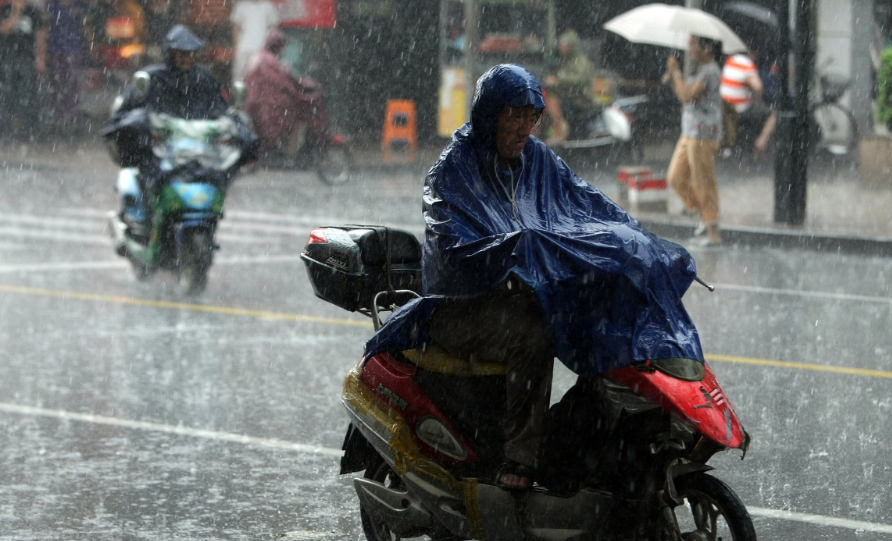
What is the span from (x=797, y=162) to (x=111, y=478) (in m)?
10.8

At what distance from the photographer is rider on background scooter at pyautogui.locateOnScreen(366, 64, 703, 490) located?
13.9 ft

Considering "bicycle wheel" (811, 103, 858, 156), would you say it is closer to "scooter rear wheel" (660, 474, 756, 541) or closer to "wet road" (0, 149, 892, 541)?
"wet road" (0, 149, 892, 541)

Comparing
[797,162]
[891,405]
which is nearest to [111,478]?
[891,405]

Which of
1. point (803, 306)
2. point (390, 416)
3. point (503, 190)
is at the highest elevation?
point (503, 190)

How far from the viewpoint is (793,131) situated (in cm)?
1550

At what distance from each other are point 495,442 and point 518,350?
1.25 ft

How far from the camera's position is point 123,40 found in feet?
85.3

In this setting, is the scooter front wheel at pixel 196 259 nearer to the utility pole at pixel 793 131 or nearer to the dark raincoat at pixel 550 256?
the dark raincoat at pixel 550 256

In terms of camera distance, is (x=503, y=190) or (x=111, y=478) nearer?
(x=503, y=190)

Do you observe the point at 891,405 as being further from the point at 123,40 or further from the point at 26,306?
the point at 123,40

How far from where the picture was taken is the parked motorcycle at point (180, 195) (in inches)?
445

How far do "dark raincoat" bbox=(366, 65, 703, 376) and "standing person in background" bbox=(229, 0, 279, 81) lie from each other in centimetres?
2035

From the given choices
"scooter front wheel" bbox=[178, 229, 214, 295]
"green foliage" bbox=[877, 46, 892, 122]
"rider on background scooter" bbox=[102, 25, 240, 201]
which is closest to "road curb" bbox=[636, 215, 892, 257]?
"green foliage" bbox=[877, 46, 892, 122]

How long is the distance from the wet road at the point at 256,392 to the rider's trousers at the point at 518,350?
1.28m
